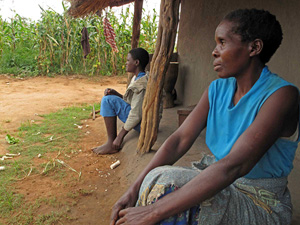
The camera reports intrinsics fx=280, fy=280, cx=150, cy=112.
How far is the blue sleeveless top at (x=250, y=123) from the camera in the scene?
131cm

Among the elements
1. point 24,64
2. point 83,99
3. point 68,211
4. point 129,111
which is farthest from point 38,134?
point 24,64

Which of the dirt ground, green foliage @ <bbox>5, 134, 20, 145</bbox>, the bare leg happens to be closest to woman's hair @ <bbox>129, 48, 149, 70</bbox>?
the bare leg

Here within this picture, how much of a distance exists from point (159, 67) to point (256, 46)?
5.13 feet

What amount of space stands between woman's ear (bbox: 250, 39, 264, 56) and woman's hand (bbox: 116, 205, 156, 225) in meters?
0.85

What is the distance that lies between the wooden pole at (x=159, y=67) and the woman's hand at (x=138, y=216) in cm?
169

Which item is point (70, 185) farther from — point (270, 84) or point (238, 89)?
point (270, 84)

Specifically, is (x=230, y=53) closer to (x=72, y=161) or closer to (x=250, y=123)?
(x=250, y=123)

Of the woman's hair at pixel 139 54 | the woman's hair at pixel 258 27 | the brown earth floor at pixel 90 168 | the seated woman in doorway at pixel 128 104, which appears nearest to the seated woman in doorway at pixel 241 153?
the woman's hair at pixel 258 27

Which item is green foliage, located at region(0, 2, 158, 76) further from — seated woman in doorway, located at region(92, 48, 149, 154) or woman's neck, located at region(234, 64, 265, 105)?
woman's neck, located at region(234, 64, 265, 105)

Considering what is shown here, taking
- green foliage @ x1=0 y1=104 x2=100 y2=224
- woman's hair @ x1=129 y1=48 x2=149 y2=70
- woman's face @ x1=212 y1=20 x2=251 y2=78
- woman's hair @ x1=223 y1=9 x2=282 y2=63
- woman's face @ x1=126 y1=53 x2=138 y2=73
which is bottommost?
green foliage @ x1=0 y1=104 x2=100 y2=224


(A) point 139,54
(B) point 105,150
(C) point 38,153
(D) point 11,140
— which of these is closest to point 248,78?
(A) point 139,54

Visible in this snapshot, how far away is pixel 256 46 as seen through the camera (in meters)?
1.31

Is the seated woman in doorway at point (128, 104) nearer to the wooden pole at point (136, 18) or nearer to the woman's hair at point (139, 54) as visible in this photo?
the woman's hair at point (139, 54)

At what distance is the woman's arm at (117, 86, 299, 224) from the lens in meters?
1.17
